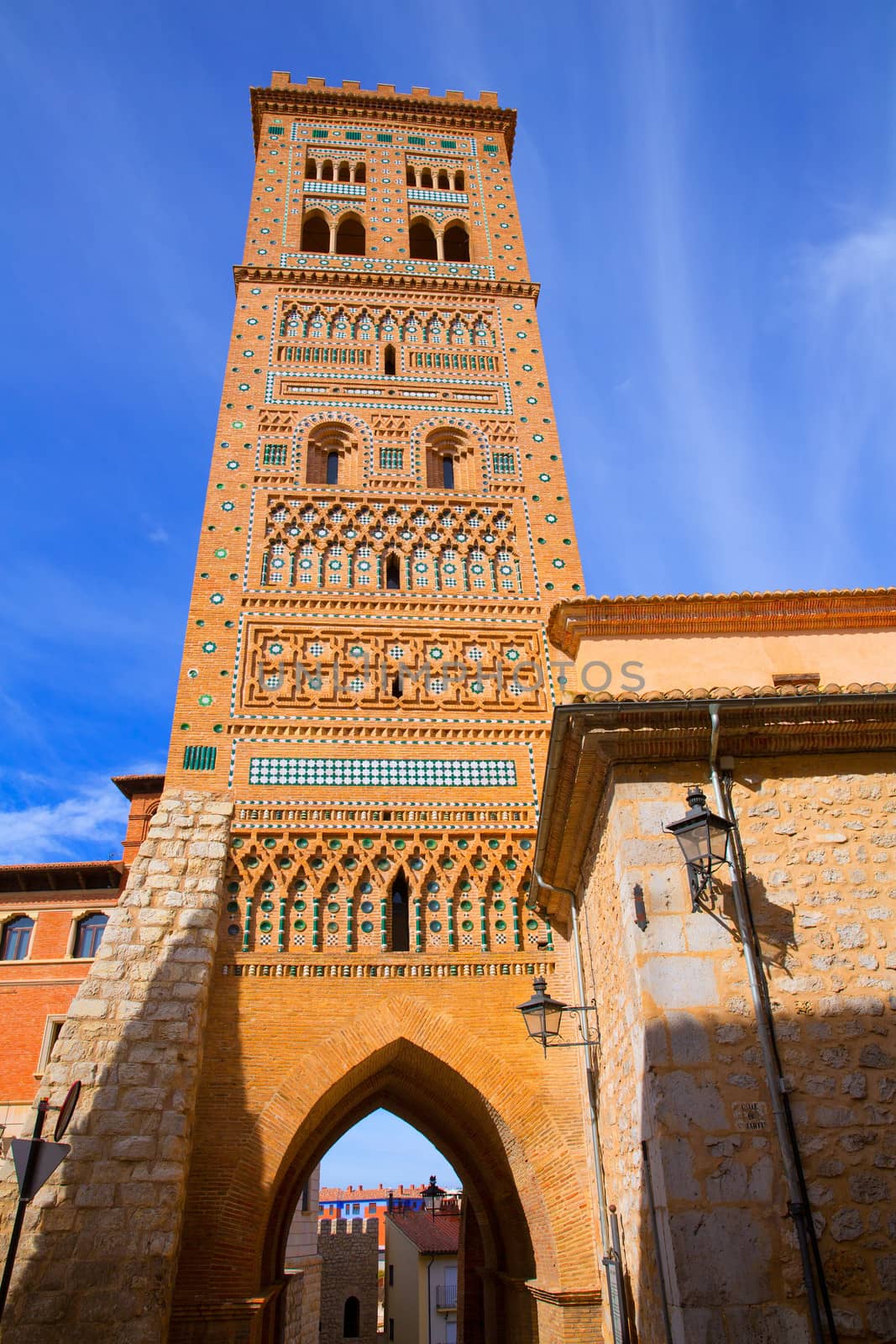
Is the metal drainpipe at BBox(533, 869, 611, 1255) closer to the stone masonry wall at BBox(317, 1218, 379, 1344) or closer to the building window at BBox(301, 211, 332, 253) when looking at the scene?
the building window at BBox(301, 211, 332, 253)

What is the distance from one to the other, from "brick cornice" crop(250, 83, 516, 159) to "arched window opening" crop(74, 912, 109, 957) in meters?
13.9

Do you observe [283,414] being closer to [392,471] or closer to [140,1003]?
[392,471]

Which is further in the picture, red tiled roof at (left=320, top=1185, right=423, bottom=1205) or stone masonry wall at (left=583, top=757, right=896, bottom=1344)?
red tiled roof at (left=320, top=1185, right=423, bottom=1205)

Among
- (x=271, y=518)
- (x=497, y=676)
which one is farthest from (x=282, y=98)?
(x=497, y=676)

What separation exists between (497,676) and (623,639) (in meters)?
3.40

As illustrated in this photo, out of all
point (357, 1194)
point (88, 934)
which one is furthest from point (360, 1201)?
point (88, 934)

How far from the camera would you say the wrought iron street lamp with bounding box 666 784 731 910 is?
5168 mm

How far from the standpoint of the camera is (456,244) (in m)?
16.5

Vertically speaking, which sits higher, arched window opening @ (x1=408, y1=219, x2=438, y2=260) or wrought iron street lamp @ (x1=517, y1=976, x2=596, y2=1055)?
arched window opening @ (x1=408, y1=219, x2=438, y2=260)

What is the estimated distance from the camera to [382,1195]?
4272 centimetres

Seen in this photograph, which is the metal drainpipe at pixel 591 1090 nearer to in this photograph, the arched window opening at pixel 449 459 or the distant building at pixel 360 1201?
the arched window opening at pixel 449 459

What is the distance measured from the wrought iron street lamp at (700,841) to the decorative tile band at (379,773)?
4.51 meters

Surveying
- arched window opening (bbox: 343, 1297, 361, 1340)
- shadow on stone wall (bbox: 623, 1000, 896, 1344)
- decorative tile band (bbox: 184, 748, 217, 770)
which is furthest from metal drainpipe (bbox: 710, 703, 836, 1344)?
arched window opening (bbox: 343, 1297, 361, 1340)

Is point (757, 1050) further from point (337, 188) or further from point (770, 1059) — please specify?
point (337, 188)
